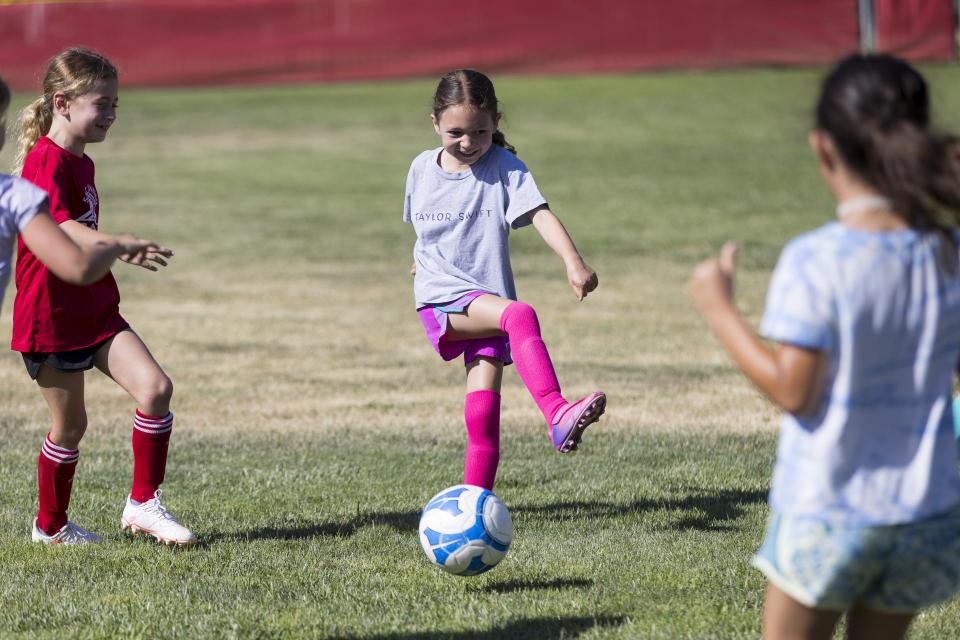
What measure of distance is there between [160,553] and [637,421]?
11.0ft

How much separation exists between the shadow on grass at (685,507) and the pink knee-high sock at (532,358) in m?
0.78

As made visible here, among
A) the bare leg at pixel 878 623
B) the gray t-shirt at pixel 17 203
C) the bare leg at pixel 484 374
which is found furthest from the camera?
the bare leg at pixel 484 374

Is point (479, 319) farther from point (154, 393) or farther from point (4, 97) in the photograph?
point (4, 97)

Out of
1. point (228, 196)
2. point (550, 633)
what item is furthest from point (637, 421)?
point (228, 196)

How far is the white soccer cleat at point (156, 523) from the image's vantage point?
17.4ft

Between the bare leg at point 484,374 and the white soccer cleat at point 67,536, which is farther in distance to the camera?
the bare leg at point 484,374

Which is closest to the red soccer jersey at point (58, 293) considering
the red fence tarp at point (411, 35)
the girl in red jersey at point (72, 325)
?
the girl in red jersey at point (72, 325)

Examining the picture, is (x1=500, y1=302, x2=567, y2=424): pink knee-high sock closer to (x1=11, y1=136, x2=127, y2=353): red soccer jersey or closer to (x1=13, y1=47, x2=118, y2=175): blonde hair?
(x1=11, y1=136, x2=127, y2=353): red soccer jersey

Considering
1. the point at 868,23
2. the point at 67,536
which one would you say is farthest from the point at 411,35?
the point at 67,536

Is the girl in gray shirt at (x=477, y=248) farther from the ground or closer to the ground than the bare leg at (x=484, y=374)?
farther from the ground

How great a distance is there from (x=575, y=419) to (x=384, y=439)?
2609 millimetres

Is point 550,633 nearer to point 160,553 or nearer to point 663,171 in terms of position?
point 160,553

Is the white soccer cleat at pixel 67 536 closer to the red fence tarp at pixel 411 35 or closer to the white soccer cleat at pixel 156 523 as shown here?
the white soccer cleat at pixel 156 523

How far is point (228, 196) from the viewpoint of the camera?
64.7 feet
